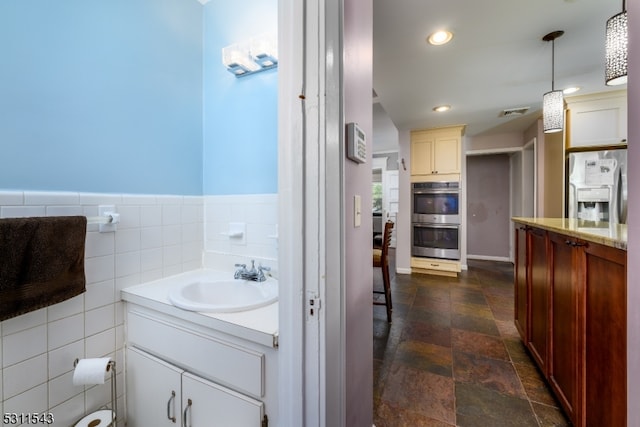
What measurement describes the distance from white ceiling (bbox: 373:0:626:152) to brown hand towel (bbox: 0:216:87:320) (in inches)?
81.2

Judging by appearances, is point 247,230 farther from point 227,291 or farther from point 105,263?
point 105,263

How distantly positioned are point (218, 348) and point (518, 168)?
568cm

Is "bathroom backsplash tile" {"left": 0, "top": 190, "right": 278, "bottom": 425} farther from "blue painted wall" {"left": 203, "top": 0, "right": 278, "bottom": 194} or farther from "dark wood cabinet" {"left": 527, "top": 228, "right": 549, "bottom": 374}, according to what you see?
"dark wood cabinet" {"left": 527, "top": 228, "right": 549, "bottom": 374}

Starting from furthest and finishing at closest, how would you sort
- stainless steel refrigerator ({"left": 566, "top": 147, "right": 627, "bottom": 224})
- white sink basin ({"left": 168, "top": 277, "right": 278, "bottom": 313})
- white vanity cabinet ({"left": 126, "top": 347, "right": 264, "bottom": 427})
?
stainless steel refrigerator ({"left": 566, "top": 147, "right": 627, "bottom": 224})
white sink basin ({"left": 168, "top": 277, "right": 278, "bottom": 313})
white vanity cabinet ({"left": 126, "top": 347, "right": 264, "bottom": 427})

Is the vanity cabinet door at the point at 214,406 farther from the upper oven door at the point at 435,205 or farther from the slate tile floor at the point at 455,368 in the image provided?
the upper oven door at the point at 435,205

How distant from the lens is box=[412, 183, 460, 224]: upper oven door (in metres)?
4.16

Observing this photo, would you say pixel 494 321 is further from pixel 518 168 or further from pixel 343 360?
pixel 518 168

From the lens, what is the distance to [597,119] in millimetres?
3100

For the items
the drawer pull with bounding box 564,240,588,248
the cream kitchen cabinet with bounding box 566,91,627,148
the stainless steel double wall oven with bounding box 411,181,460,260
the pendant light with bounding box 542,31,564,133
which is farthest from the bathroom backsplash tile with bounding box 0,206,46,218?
the cream kitchen cabinet with bounding box 566,91,627,148

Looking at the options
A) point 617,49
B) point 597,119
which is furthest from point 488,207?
point 617,49

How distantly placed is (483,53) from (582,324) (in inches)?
83.0

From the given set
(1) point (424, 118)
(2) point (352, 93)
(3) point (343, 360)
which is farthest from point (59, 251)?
(1) point (424, 118)

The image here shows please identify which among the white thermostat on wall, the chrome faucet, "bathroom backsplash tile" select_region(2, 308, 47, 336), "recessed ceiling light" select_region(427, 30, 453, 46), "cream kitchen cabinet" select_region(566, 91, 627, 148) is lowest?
"bathroom backsplash tile" select_region(2, 308, 47, 336)

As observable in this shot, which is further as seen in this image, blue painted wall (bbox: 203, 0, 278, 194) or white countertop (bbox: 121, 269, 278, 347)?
blue painted wall (bbox: 203, 0, 278, 194)
